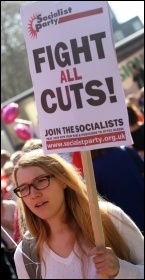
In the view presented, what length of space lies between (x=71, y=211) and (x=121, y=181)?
4.60ft

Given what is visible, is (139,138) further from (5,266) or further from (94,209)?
(94,209)

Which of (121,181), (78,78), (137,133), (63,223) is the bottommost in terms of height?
(63,223)

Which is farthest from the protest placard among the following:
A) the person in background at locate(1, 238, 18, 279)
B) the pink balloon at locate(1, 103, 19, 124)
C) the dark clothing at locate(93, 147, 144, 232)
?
the pink balloon at locate(1, 103, 19, 124)

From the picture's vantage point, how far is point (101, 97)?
1721 millimetres

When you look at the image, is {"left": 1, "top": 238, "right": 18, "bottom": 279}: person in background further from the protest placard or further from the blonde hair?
the protest placard

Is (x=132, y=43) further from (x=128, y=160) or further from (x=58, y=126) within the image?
(x=58, y=126)

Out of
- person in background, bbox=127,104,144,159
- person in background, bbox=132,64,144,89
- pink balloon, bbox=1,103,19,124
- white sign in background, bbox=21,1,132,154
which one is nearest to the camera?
white sign in background, bbox=21,1,132,154

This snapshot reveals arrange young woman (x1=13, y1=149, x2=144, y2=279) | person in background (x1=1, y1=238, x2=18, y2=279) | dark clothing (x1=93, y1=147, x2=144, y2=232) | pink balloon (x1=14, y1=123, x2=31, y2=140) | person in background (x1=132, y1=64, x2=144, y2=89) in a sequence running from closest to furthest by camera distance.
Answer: young woman (x1=13, y1=149, x2=144, y2=279), person in background (x1=1, y1=238, x2=18, y2=279), dark clothing (x1=93, y1=147, x2=144, y2=232), pink balloon (x1=14, y1=123, x2=31, y2=140), person in background (x1=132, y1=64, x2=144, y2=89)

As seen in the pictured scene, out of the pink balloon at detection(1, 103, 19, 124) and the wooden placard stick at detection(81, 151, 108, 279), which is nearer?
the wooden placard stick at detection(81, 151, 108, 279)

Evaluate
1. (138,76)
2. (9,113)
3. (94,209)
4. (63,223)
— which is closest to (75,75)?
(94,209)

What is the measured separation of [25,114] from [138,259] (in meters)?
8.24

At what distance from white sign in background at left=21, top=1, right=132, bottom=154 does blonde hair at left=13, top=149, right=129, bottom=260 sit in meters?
0.10

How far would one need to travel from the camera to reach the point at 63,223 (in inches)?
76.0

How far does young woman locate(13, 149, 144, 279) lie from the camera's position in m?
1.83
